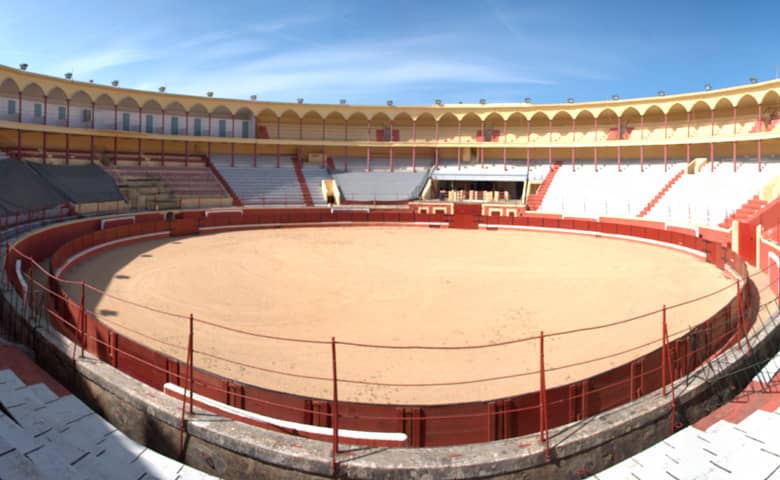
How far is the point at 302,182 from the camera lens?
40594 mm

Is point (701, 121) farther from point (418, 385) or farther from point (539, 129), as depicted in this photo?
point (418, 385)

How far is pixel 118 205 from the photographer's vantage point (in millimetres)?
28656

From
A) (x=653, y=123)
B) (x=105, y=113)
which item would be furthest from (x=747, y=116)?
(x=105, y=113)

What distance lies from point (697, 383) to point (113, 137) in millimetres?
39458

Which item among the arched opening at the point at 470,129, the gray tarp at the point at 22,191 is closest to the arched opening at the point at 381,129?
the arched opening at the point at 470,129

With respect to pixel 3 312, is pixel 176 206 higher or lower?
higher

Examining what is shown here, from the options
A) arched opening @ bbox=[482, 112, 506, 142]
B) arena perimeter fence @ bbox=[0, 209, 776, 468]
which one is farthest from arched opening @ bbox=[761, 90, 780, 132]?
arena perimeter fence @ bbox=[0, 209, 776, 468]

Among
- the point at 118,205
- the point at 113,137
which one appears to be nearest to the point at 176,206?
the point at 118,205

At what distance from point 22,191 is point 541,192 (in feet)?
102

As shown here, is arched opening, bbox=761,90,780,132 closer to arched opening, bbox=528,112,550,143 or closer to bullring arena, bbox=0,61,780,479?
bullring arena, bbox=0,61,780,479

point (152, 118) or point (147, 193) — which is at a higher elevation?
point (152, 118)

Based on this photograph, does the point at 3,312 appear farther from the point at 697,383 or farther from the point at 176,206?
the point at 176,206

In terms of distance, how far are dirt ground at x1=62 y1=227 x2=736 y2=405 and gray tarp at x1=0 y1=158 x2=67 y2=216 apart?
11.7 ft

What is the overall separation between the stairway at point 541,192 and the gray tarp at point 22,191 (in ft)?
91.6
